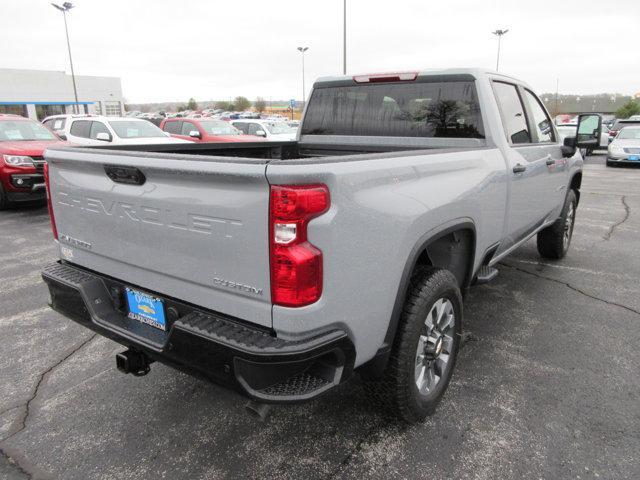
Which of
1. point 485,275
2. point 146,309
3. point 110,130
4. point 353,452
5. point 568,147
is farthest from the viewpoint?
point 110,130

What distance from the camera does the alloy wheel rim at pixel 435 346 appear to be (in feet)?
8.53

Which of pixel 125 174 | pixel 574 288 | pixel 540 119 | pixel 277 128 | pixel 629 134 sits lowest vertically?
pixel 574 288

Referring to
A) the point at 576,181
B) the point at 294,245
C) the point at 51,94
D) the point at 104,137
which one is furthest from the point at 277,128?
the point at 51,94

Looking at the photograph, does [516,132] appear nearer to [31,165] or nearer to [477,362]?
[477,362]

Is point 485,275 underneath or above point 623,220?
above

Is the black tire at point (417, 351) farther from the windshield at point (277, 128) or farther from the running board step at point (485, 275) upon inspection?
the windshield at point (277, 128)

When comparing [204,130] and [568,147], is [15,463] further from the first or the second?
[204,130]

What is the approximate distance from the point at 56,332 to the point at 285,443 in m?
2.42

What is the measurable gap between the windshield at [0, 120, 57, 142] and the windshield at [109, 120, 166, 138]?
157 centimetres

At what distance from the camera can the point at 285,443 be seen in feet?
8.30

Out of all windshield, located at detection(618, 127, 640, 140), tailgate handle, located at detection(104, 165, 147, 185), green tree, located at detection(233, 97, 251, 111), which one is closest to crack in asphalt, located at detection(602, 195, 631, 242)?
tailgate handle, located at detection(104, 165, 147, 185)

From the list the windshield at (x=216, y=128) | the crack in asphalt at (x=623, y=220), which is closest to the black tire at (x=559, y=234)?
the crack in asphalt at (x=623, y=220)

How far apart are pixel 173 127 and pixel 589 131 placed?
12497mm

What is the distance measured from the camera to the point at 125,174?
2213 mm
